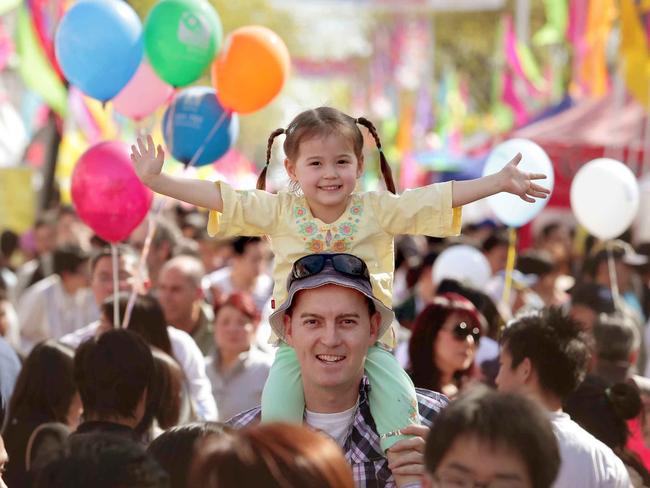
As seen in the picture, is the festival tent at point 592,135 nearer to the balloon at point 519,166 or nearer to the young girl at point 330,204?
the balloon at point 519,166

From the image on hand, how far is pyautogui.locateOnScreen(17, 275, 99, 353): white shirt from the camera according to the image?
9078 millimetres

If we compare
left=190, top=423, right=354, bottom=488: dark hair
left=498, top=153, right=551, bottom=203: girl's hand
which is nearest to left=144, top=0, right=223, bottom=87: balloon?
left=498, top=153, right=551, bottom=203: girl's hand

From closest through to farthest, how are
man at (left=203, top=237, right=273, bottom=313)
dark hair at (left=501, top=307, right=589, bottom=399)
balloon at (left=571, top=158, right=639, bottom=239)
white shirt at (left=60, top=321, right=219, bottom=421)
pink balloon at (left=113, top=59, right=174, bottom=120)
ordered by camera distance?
dark hair at (left=501, top=307, right=589, bottom=399) < white shirt at (left=60, top=321, right=219, bottom=421) < pink balloon at (left=113, top=59, right=174, bottom=120) < balloon at (left=571, top=158, right=639, bottom=239) < man at (left=203, top=237, right=273, bottom=313)

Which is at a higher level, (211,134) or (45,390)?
(211,134)

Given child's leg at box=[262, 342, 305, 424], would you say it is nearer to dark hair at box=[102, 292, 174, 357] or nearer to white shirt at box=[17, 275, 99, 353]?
dark hair at box=[102, 292, 174, 357]

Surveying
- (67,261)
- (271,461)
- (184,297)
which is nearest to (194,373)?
(184,297)

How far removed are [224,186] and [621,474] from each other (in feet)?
5.58

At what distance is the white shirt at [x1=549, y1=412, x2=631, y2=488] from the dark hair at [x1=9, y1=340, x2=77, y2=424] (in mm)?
2176

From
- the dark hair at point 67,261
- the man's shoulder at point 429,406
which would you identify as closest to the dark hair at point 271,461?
the man's shoulder at point 429,406

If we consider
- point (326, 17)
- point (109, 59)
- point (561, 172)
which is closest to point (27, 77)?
point (561, 172)

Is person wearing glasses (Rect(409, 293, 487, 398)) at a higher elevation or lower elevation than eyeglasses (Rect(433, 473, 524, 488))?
lower

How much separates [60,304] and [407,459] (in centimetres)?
582

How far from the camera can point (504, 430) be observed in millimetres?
2906

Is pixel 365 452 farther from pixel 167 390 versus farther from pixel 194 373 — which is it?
pixel 194 373
